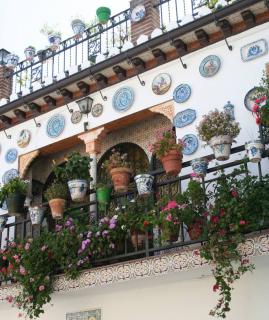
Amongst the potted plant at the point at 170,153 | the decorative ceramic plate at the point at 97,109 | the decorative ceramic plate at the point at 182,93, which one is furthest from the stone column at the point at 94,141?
the potted plant at the point at 170,153

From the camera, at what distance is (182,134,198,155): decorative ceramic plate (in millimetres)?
9938

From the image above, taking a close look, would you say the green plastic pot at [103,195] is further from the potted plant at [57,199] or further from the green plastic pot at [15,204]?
the green plastic pot at [15,204]

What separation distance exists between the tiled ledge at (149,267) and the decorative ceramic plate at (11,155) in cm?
411

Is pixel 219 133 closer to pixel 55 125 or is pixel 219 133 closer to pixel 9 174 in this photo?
pixel 55 125

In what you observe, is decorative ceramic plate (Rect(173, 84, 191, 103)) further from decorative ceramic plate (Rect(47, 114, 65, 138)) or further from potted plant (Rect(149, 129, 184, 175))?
decorative ceramic plate (Rect(47, 114, 65, 138))

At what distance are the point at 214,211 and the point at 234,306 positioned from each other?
1.39 m

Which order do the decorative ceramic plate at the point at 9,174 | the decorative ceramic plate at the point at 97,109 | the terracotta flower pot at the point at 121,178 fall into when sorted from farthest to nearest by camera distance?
1. the decorative ceramic plate at the point at 9,174
2. the decorative ceramic plate at the point at 97,109
3. the terracotta flower pot at the point at 121,178

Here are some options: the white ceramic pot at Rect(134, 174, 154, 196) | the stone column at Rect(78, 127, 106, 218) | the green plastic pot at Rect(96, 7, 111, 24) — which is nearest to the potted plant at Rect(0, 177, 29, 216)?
the stone column at Rect(78, 127, 106, 218)

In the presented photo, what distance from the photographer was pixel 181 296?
866 cm

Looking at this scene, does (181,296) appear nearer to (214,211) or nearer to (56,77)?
(214,211)

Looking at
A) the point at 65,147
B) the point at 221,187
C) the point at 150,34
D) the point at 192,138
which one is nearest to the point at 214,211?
the point at 221,187

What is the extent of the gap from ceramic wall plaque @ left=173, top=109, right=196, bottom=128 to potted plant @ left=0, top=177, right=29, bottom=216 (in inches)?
123

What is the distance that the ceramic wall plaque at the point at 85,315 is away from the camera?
9.55m

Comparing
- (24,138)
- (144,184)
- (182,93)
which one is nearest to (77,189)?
(144,184)
